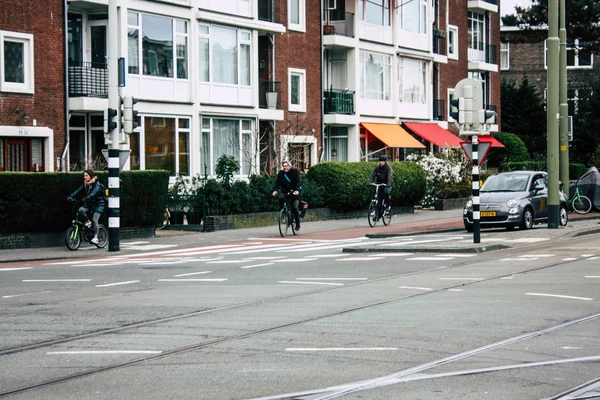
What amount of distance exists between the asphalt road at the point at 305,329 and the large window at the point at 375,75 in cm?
2934

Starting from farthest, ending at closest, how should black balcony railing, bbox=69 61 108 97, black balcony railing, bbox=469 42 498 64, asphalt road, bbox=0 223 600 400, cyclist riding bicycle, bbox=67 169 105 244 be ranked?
black balcony railing, bbox=469 42 498 64 → black balcony railing, bbox=69 61 108 97 → cyclist riding bicycle, bbox=67 169 105 244 → asphalt road, bbox=0 223 600 400

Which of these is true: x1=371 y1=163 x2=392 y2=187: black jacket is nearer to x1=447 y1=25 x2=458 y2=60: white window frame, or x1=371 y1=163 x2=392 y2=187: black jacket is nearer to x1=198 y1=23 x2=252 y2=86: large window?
x1=198 y1=23 x2=252 y2=86: large window

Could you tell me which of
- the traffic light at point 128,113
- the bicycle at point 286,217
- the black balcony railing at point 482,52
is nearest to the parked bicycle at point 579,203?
the bicycle at point 286,217

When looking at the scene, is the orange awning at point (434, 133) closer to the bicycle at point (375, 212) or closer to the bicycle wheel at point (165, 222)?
the bicycle at point (375, 212)

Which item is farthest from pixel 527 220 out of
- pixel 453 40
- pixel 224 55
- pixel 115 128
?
pixel 453 40

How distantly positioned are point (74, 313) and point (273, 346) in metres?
3.57

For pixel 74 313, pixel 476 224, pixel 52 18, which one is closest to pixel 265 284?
pixel 74 313

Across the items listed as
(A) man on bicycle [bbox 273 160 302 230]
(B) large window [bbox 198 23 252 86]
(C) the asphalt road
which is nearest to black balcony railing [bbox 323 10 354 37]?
(B) large window [bbox 198 23 252 86]

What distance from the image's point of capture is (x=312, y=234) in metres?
28.5

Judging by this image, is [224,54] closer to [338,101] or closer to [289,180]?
[338,101]

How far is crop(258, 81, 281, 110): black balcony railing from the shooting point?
4116 cm

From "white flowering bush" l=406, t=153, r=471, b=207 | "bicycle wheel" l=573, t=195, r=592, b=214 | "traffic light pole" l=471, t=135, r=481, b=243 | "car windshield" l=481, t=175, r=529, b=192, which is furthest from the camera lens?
"white flowering bush" l=406, t=153, r=471, b=207

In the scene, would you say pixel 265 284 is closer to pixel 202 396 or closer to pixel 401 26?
pixel 202 396

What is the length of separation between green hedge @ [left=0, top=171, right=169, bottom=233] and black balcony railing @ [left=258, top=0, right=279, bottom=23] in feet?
51.5
